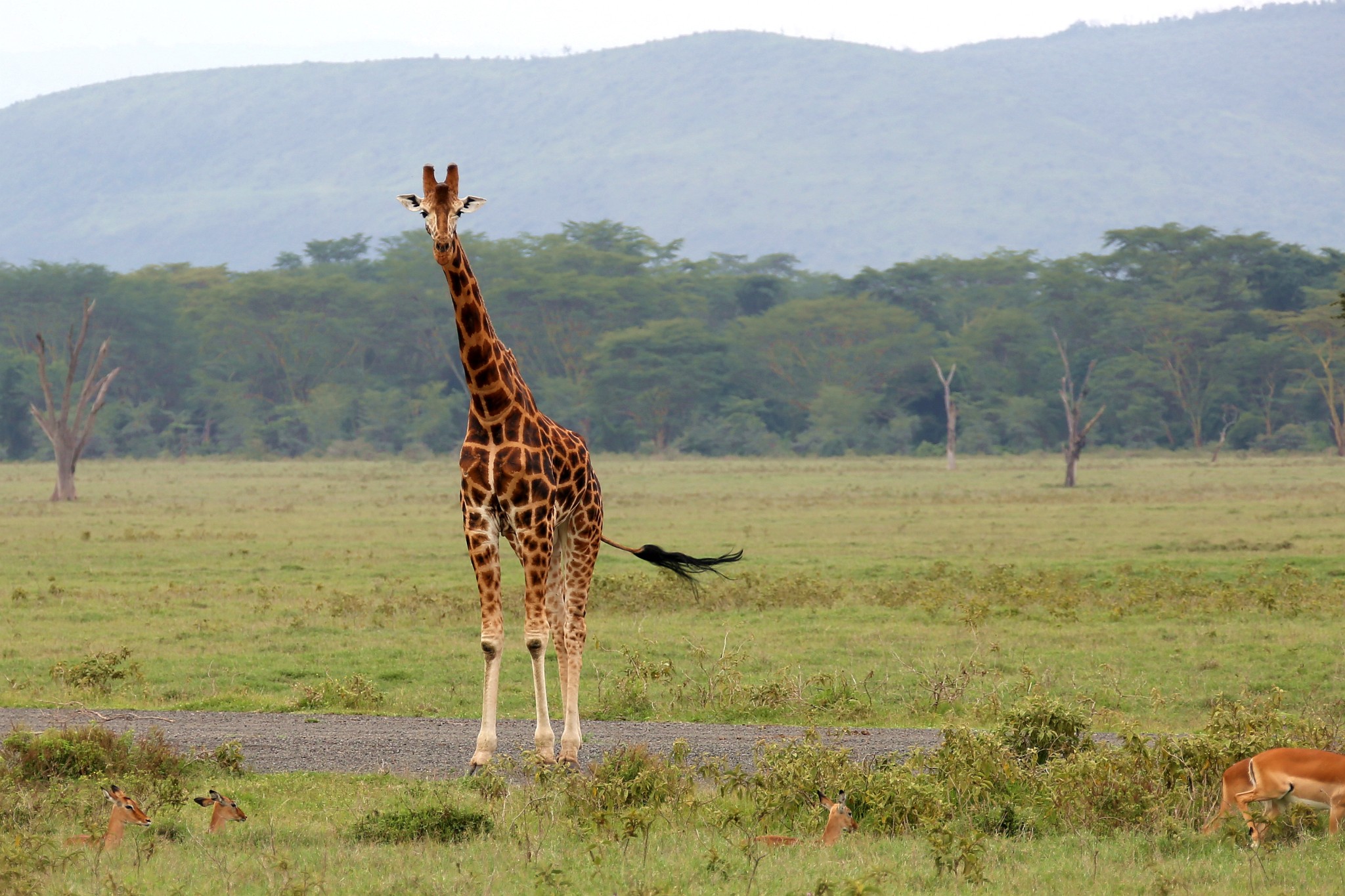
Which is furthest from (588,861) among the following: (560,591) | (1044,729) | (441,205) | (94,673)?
(94,673)

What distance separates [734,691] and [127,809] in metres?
6.18

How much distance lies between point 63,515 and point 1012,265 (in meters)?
76.8

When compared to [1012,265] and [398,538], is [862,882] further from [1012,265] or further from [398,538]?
[1012,265]

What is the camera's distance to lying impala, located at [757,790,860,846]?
7691 millimetres

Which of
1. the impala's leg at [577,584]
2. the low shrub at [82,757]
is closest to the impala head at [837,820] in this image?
the impala's leg at [577,584]

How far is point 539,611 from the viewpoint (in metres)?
9.48

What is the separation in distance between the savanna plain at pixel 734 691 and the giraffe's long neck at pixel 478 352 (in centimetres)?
221

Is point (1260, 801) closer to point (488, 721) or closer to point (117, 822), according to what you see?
point (488, 721)

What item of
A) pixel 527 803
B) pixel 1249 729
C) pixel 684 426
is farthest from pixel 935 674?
pixel 684 426

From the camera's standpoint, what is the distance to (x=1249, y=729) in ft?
30.7

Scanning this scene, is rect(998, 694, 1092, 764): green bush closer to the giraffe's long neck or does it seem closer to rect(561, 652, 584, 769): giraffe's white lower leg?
rect(561, 652, 584, 769): giraffe's white lower leg

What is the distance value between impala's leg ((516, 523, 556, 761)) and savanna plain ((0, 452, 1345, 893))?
0.35 m

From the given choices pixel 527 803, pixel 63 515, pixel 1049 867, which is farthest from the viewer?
pixel 63 515

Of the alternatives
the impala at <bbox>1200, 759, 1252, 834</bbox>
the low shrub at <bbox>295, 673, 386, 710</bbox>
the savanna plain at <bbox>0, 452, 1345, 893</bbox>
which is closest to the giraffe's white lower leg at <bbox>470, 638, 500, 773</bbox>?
the savanna plain at <bbox>0, 452, 1345, 893</bbox>
